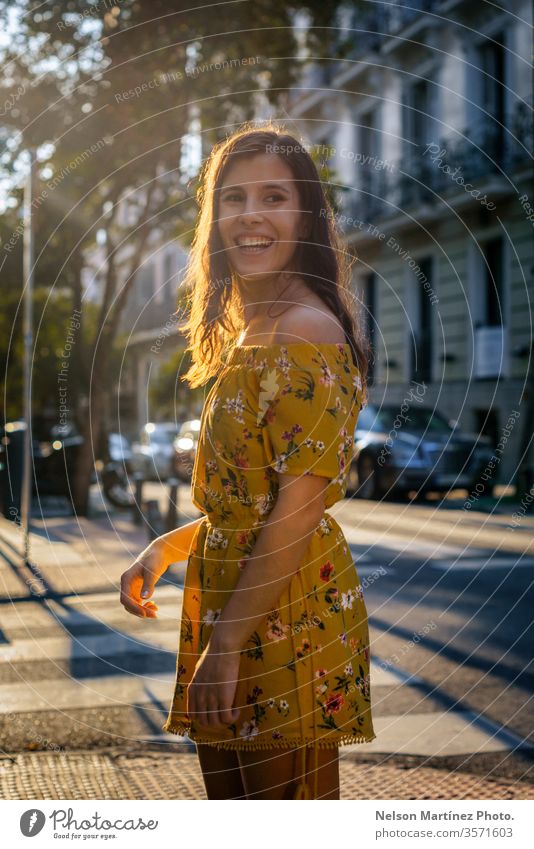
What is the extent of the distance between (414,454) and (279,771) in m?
15.0

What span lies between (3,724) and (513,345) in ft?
57.5

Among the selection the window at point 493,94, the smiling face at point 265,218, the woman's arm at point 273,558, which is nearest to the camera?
the woman's arm at point 273,558

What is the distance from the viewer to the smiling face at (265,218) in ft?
7.73

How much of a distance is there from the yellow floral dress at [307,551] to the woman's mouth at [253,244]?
0.69ft

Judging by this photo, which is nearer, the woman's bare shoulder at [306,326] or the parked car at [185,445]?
the woman's bare shoulder at [306,326]

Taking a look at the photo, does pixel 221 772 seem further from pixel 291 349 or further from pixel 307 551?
pixel 291 349

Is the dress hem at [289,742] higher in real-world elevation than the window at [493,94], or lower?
lower

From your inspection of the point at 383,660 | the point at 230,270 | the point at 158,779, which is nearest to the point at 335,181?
the point at 383,660

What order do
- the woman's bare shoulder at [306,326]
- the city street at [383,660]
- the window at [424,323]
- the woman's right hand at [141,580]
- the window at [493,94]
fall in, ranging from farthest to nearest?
the window at [424,323] → the window at [493,94] → the city street at [383,660] → the woman's right hand at [141,580] → the woman's bare shoulder at [306,326]

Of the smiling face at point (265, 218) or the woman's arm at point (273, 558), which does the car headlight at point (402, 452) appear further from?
the woman's arm at point (273, 558)

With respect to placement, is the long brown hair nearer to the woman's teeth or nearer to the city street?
the woman's teeth

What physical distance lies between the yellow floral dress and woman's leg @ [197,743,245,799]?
0.15 ft

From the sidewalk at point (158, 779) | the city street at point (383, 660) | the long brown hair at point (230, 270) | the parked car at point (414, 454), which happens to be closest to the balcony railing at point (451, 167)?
the parked car at point (414, 454)

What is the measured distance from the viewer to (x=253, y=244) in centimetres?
237
